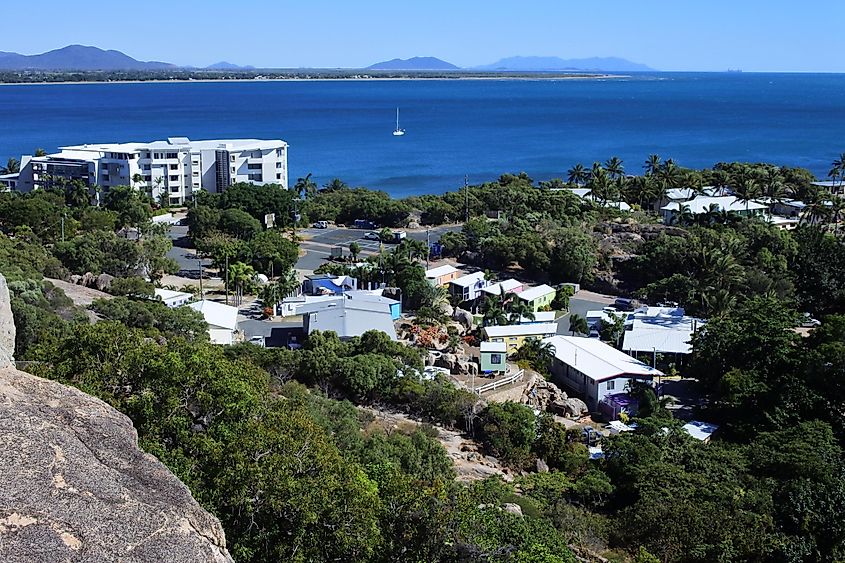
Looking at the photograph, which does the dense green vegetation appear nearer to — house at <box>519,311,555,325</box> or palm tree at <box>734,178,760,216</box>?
palm tree at <box>734,178,760,216</box>

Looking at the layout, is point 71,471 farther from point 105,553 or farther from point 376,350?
point 376,350

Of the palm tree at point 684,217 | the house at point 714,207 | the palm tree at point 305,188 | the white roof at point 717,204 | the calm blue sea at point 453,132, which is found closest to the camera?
the palm tree at point 684,217

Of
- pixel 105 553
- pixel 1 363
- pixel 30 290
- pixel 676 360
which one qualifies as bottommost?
pixel 676 360

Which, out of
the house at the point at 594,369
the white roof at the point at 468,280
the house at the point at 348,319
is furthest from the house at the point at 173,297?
the house at the point at 594,369

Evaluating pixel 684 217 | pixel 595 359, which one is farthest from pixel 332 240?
pixel 595 359

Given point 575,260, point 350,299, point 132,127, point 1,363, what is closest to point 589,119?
point 132,127

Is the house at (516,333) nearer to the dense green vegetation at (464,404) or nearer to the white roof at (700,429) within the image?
the dense green vegetation at (464,404)
